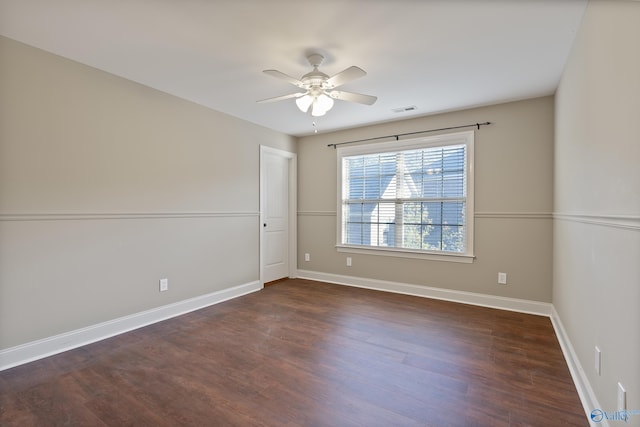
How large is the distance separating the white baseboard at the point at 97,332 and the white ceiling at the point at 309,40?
2.31m

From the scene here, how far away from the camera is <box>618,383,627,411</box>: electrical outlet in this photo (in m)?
1.21

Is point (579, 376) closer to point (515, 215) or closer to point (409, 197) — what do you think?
point (515, 215)

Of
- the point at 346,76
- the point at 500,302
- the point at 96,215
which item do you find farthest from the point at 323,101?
the point at 500,302

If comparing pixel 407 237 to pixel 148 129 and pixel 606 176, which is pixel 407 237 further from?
pixel 148 129

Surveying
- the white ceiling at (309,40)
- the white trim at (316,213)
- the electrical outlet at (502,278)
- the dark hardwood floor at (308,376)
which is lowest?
the dark hardwood floor at (308,376)

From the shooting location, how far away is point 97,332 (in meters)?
2.65

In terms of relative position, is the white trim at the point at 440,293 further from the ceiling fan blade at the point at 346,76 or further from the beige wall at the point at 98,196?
the ceiling fan blade at the point at 346,76

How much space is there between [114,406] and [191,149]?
101 inches

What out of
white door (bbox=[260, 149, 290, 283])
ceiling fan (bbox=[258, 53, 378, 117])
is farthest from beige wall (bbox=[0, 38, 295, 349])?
ceiling fan (bbox=[258, 53, 378, 117])

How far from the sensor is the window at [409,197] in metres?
3.78

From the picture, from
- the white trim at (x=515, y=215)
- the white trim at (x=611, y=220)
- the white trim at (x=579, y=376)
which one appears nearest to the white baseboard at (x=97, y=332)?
the white trim at (x=515, y=215)

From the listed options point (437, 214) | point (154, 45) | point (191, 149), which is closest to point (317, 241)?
point (437, 214)

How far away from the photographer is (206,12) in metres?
1.88

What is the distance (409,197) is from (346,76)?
7.72 feet
